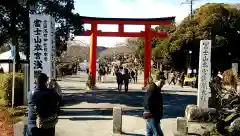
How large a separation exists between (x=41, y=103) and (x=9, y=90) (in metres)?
10.6

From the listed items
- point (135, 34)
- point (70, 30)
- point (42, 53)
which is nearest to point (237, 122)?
point (42, 53)

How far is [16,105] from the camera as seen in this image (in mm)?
16516

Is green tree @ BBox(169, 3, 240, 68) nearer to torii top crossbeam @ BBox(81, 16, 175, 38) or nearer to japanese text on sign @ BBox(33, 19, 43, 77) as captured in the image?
torii top crossbeam @ BBox(81, 16, 175, 38)

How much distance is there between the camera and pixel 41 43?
12.4 meters

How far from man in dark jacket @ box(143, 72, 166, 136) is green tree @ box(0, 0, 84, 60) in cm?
1120

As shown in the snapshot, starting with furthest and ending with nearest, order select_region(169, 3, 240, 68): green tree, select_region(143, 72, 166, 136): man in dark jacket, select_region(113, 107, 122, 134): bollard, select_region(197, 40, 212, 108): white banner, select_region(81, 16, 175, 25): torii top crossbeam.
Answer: select_region(169, 3, 240, 68): green tree → select_region(81, 16, 175, 25): torii top crossbeam → select_region(197, 40, 212, 108): white banner → select_region(113, 107, 122, 134): bollard → select_region(143, 72, 166, 136): man in dark jacket

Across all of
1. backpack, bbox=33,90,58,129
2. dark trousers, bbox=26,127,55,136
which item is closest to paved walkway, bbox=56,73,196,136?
dark trousers, bbox=26,127,55,136

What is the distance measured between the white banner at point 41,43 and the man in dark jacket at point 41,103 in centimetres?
576

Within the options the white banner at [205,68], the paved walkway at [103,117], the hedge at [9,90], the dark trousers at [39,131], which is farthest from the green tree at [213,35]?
the dark trousers at [39,131]

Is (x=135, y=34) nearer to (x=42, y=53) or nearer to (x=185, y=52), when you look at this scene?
(x=185, y=52)

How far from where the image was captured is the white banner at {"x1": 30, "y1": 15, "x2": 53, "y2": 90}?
1212 centimetres

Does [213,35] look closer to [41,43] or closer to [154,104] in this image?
[41,43]

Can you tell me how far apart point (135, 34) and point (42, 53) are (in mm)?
16766

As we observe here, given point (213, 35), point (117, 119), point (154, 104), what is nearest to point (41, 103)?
point (154, 104)
